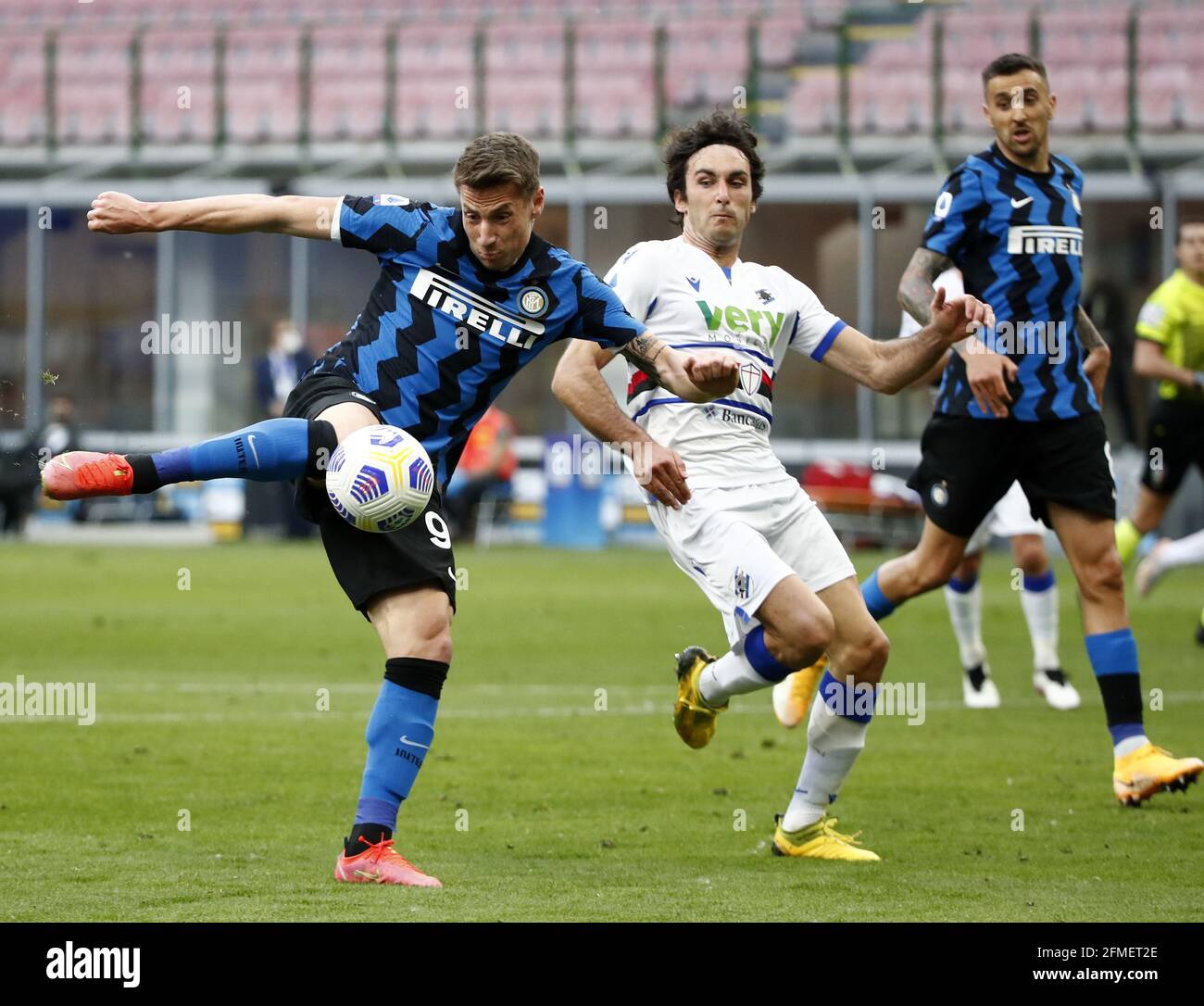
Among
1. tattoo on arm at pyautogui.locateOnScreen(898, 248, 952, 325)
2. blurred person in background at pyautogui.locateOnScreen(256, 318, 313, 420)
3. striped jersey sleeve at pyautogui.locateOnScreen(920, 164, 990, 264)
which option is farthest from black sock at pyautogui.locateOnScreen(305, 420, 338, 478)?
blurred person in background at pyautogui.locateOnScreen(256, 318, 313, 420)

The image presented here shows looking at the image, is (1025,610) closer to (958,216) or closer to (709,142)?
(958,216)

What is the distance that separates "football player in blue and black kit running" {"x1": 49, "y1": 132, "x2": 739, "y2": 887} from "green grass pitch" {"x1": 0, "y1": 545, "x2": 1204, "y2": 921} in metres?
0.48

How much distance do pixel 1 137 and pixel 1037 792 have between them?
23.3 metres

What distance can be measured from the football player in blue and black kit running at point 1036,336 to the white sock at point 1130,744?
4 centimetres

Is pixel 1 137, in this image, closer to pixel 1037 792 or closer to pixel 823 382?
pixel 823 382

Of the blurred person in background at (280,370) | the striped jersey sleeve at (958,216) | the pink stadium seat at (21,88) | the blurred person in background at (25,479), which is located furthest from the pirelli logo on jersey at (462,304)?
the pink stadium seat at (21,88)

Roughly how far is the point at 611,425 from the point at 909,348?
0.90 m

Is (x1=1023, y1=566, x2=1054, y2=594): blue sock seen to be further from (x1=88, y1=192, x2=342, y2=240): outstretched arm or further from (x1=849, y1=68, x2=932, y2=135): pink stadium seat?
(x1=849, y1=68, x2=932, y2=135): pink stadium seat

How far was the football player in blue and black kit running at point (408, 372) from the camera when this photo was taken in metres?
4.55

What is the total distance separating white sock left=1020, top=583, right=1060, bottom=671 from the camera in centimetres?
882

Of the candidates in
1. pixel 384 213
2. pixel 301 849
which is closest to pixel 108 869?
pixel 301 849

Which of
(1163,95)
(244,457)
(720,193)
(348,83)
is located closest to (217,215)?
(244,457)
